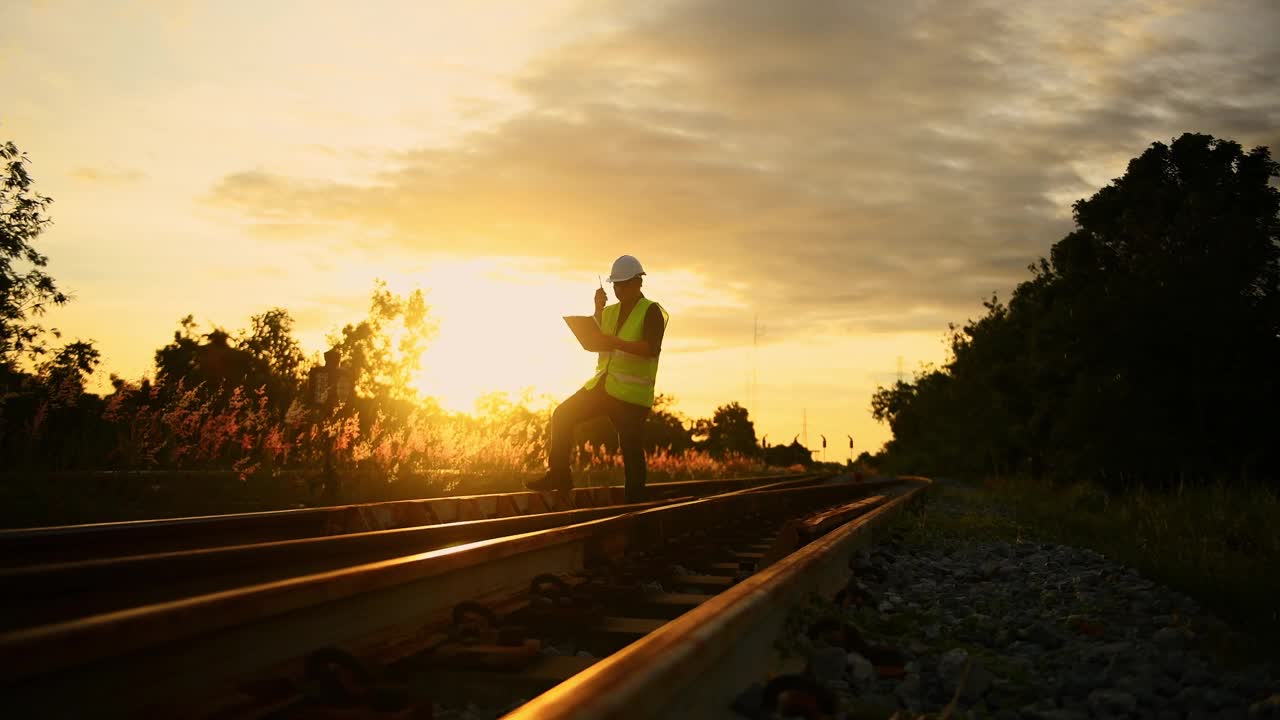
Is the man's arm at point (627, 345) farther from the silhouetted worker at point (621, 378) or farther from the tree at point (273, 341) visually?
the tree at point (273, 341)

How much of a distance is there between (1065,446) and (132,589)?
39837mm

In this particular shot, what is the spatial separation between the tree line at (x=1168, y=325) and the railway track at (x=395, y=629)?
30.3 meters

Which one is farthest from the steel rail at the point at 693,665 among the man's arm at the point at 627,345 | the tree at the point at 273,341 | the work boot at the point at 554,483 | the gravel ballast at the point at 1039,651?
the tree at the point at 273,341

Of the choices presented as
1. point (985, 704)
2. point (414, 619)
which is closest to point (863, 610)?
point (985, 704)

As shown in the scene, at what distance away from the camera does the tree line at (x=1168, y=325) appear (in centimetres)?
3316

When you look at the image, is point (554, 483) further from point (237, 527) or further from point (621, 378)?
point (237, 527)

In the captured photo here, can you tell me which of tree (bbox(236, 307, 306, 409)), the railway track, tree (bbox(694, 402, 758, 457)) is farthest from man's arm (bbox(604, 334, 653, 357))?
tree (bbox(694, 402, 758, 457))

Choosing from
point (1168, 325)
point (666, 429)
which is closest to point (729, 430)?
point (666, 429)

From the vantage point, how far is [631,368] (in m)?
8.61

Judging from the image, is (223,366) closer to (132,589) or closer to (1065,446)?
(1065,446)

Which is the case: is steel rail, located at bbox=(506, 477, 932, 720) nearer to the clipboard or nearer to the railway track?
the railway track

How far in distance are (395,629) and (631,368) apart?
18.0 feet

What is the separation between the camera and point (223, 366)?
56.1 m

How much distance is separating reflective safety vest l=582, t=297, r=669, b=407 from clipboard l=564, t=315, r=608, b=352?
28 centimetres
